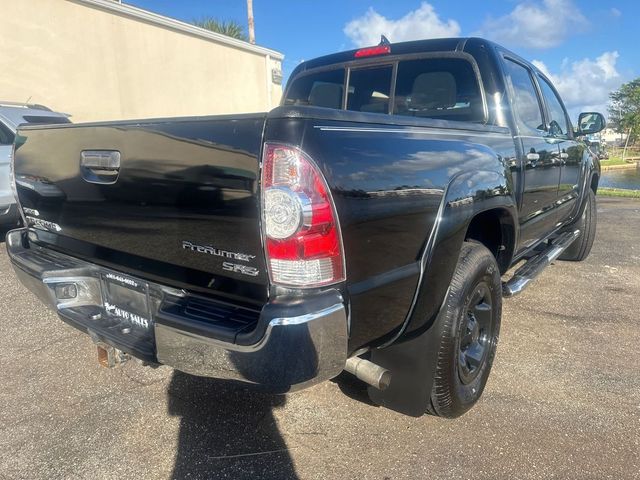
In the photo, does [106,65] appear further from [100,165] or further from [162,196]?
[162,196]

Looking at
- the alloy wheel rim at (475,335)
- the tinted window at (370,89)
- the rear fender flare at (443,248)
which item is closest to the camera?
the rear fender flare at (443,248)

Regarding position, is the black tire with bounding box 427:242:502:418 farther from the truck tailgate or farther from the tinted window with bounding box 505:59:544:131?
the tinted window with bounding box 505:59:544:131

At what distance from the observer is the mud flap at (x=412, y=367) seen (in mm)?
2111

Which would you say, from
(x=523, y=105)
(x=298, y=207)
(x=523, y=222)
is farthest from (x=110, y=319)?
(x=523, y=105)

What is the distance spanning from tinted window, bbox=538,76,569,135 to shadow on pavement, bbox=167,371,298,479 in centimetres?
330

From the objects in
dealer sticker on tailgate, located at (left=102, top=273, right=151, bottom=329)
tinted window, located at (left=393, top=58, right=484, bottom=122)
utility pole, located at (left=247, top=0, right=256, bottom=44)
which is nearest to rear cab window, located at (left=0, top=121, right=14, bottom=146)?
dealer sticker on tailgate, located at (left=102, top=273, right=151, bottom=329)

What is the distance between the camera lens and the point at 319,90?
3.94m

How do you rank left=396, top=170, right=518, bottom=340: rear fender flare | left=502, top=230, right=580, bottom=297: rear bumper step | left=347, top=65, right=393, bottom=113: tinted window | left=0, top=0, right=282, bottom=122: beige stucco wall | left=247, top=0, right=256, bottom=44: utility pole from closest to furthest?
left=396, top=170, right=518, bottom=340: rear fender flare < left=502, top=230, right=580, bottom=297: rear bumper step < left=347, top=65, right=393, bottom=113: tinted window < left=0, top=0, right=282, bottom=122: beige stucco wall < left=247, top=0, right=256, bottom=44: utility pole

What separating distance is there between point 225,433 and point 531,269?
245 centimetres

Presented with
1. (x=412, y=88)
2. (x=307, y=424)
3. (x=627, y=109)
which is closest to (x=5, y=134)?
(x=412, y=88)

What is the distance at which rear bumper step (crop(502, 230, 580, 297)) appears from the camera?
9.95 feet

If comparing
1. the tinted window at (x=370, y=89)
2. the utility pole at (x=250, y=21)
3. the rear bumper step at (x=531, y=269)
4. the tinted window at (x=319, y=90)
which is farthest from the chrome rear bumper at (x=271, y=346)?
the utility pole at (x=250, y=21)

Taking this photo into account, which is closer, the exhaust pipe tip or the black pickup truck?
the black pickup truck

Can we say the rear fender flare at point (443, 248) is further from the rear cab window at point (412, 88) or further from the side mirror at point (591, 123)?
the side mirror at point (591, 123)
